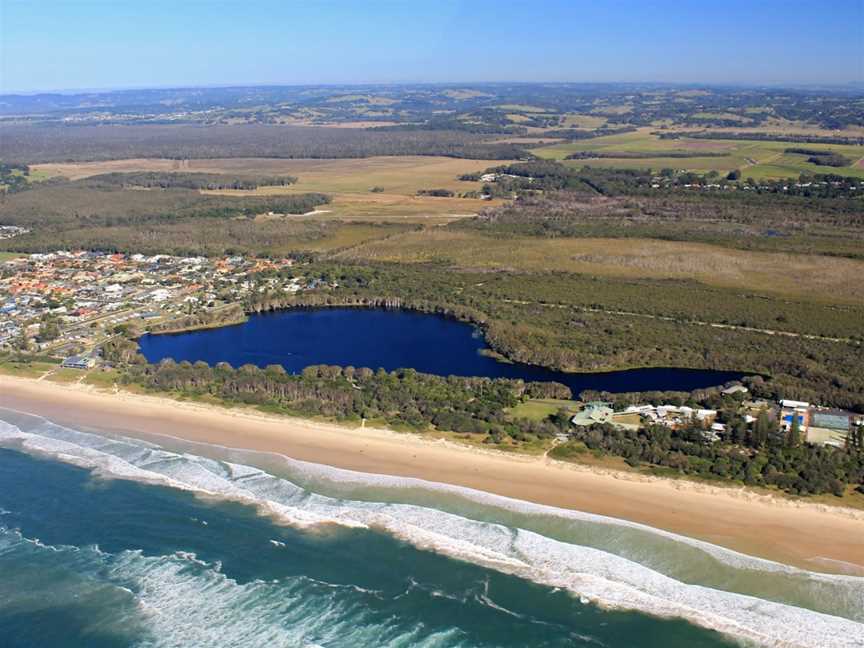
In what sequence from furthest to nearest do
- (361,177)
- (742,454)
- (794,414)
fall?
(361,177) → (794,414) → (742,454)

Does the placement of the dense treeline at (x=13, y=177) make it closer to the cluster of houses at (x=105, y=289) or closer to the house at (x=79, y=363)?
the cluster of houses at (x=105, y=289)

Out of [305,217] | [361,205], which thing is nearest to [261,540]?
[305,217]

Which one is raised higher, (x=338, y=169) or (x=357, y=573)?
(x=338, y=169)

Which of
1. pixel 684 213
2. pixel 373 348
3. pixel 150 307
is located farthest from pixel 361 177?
pixel 373 348

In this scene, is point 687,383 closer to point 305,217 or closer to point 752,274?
point 752,274

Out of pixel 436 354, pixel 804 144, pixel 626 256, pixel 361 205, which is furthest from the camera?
pixel 804 144

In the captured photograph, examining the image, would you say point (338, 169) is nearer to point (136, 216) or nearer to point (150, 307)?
point (136, 216)

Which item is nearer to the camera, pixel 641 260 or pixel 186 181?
pixel 641 260

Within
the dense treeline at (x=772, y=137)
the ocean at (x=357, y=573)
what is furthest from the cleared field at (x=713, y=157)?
the ocean at (x=357, y=573)
